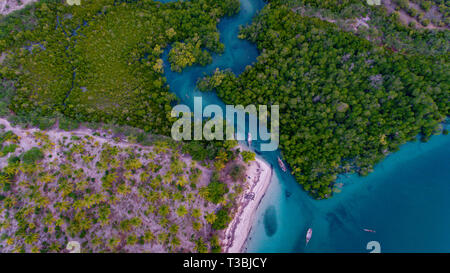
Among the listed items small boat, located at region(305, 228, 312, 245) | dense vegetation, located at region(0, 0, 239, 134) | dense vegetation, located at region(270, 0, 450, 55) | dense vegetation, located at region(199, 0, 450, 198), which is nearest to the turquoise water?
small boat, located at region(305, 228, 312, 245)

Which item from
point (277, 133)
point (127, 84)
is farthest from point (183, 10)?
point (277, 133)

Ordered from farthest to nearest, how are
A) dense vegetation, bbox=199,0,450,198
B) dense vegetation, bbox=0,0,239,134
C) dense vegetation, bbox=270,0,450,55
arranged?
dense vegetation, bbox=270,0,450,55
dense vegetation, bbox=0,0,239,134
dense vegetation, bbox=199,0,450,198

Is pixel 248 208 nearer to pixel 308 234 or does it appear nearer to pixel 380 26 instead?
pixel 308 234

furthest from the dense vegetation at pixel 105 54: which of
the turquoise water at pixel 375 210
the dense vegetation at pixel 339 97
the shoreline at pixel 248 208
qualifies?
the turquoise water at pixel 375 210

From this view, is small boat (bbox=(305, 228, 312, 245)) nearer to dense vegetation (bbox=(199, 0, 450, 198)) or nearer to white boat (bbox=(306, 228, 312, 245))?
white boat (bbox=(306, 228, 312, 245))

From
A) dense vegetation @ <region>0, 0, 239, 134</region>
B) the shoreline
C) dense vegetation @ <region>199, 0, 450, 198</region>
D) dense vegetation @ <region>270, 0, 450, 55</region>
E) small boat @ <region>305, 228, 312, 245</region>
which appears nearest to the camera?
the shoreline

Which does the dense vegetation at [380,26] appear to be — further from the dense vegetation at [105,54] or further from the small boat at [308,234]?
the small boat at [308,234]
